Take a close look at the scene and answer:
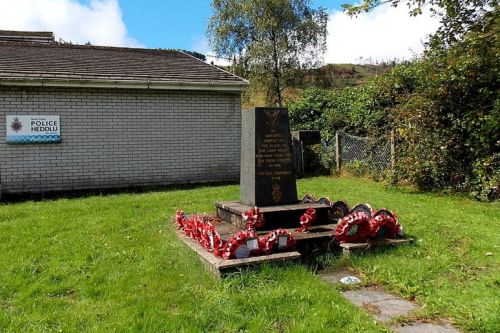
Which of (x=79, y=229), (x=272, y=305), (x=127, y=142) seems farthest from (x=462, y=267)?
(x=127, y=142)

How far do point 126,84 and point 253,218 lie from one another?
23.6 feet

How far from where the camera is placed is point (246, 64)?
2527cm

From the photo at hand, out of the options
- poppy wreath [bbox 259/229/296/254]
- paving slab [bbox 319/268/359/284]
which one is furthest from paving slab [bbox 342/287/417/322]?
poppy wreath [bbox 259/229/296/254]

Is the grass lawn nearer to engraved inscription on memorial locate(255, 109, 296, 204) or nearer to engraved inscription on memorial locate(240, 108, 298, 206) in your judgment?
engraved inscription on memorial locate(240, 108, 298, 206)

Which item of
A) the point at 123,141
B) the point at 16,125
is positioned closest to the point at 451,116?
the point at 123,141

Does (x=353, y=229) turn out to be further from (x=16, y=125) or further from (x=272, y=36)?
(x=272, y=36)

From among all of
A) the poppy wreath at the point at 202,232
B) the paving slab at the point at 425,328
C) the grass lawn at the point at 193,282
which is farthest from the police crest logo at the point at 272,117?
the paving slab at the point at 425,328

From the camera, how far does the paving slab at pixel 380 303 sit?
3.84 meters

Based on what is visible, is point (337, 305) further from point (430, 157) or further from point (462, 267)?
point (430, 157)

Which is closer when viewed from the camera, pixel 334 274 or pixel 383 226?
pixel 334 274

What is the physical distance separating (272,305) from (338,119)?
1174cm

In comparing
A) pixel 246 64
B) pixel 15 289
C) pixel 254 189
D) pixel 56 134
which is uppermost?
pixel 246 64

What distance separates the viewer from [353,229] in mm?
5582

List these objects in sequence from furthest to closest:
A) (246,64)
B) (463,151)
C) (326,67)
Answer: (326,67), (246,64), (463,151)
